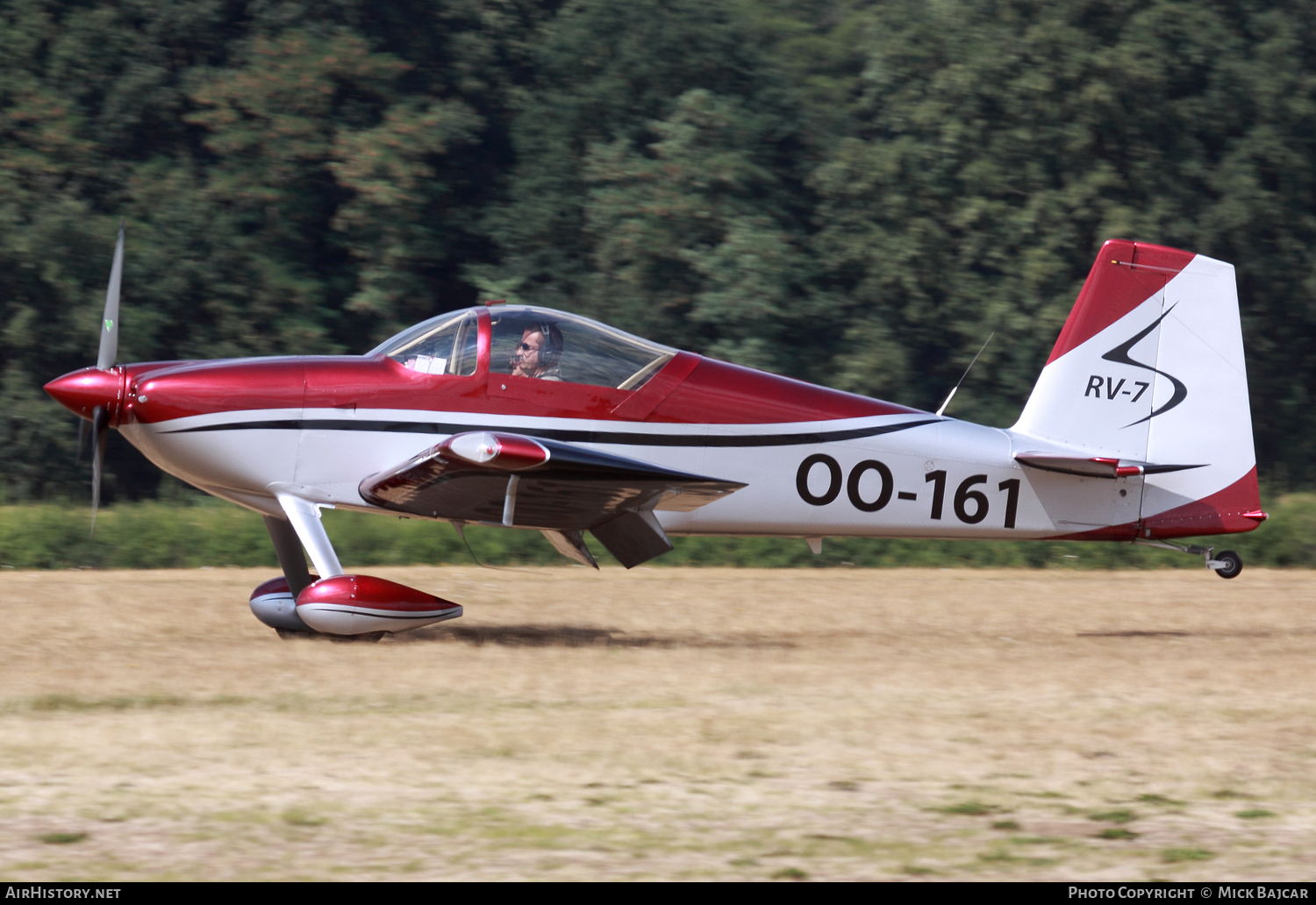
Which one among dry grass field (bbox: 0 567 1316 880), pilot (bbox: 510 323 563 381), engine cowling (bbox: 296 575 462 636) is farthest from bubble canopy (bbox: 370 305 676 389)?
dry grass field (bbox: 0 567 1316 880)

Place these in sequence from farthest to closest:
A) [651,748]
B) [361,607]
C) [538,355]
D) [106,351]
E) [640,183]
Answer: [640,183] → [538,355] → [106,351] → [361,607] → [651,748]

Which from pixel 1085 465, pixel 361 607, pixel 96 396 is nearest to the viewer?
pixel 361 607

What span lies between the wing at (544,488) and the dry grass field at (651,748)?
78 cm

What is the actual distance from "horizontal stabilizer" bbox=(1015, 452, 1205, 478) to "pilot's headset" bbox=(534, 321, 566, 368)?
3165 millimetres

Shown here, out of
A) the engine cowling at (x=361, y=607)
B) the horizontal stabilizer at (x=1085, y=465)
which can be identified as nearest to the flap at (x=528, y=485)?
the engine cowling at (x=361, y=607)

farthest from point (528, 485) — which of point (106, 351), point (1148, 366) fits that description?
point (1148, 366)

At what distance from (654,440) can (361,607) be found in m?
2.09

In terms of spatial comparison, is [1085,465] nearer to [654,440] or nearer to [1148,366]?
[1148,366]

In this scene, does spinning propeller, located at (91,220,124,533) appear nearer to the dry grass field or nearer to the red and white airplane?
the red and white airplane

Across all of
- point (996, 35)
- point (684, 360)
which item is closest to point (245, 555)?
point (684, 360)

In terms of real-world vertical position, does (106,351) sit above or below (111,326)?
below

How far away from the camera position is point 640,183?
2159 cm

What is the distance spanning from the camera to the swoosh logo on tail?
8.87 meters
